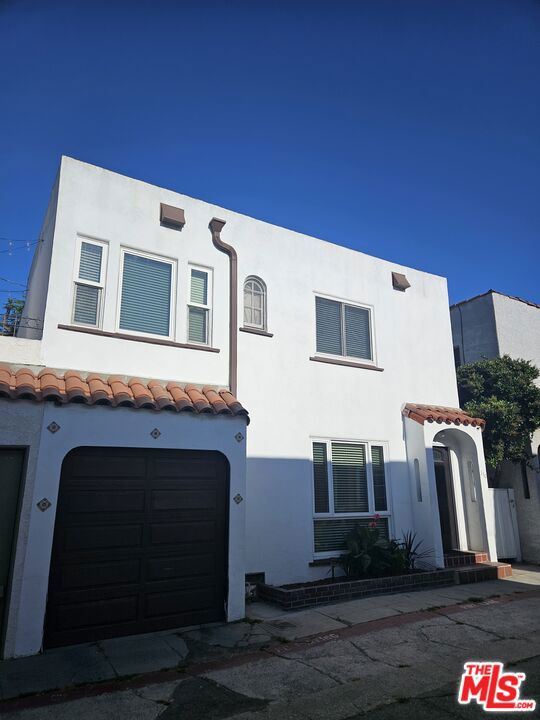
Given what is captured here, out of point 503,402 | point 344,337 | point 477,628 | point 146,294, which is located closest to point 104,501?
point 146,294

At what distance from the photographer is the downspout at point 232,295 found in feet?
31.4

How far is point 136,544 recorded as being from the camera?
7121 millimetres

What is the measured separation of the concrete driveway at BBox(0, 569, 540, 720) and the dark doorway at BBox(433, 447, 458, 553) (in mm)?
3501

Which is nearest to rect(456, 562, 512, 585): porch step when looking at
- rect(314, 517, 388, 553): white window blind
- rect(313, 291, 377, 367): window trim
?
rect(314, 517, 388, 553): white window blind

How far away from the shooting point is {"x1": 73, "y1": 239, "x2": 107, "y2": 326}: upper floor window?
8.62 m

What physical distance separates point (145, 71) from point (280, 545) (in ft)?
28.2

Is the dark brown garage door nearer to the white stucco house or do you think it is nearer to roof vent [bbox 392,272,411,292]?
the white stucco house

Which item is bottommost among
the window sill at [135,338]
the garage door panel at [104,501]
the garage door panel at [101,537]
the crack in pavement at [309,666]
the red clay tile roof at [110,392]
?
the crack in pavement at [309,666]

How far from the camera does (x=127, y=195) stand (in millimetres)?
9562

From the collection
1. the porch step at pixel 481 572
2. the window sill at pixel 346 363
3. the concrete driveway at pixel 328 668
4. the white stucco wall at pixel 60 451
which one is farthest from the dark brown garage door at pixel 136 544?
the porch step at pixel 481 572

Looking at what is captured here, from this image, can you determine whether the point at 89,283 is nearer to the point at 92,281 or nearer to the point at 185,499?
the point at 92,281

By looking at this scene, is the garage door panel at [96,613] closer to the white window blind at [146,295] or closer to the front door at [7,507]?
the front door at [7,507]

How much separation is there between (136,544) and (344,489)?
190 inches

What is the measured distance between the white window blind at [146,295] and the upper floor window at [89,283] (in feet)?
1.32
